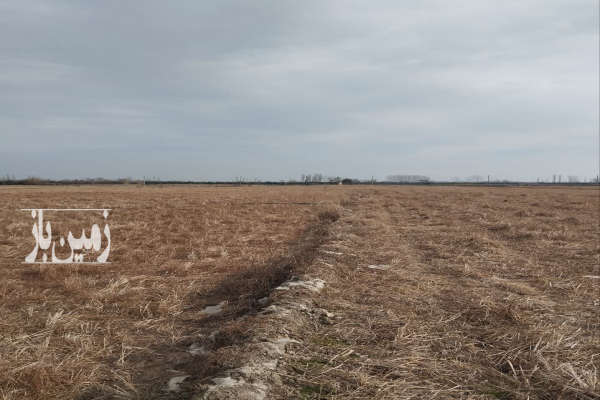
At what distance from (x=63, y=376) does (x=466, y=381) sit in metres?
3.88

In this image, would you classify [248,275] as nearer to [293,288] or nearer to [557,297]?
[293,288]

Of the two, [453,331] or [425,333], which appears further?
[453,331]

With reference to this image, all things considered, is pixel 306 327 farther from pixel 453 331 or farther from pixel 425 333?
pixel 453 331

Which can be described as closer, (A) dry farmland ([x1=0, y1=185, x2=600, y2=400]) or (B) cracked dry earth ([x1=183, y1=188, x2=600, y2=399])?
(B) cracked dry earth ([x1=183, y1=188, x2=600, y2=399])

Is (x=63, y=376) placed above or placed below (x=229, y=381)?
below

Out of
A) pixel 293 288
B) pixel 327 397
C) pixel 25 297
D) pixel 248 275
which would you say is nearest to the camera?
pixel 327 397

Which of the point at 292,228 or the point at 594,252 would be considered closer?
the point at 594,252

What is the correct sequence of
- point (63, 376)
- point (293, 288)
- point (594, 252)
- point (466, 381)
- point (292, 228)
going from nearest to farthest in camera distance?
point (466, 381) → point (63, 376) → point (293, 288) → point (594, 252) → point (292, 228)

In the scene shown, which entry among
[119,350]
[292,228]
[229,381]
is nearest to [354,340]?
[229,381]

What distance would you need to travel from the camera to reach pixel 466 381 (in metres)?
3.57

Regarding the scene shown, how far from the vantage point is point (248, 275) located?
8.31 meters

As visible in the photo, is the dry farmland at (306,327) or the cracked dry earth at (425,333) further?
the dry farmland at (306,327)

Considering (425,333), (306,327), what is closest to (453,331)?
(425,333)

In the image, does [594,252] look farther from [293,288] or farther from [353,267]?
[293,288]
